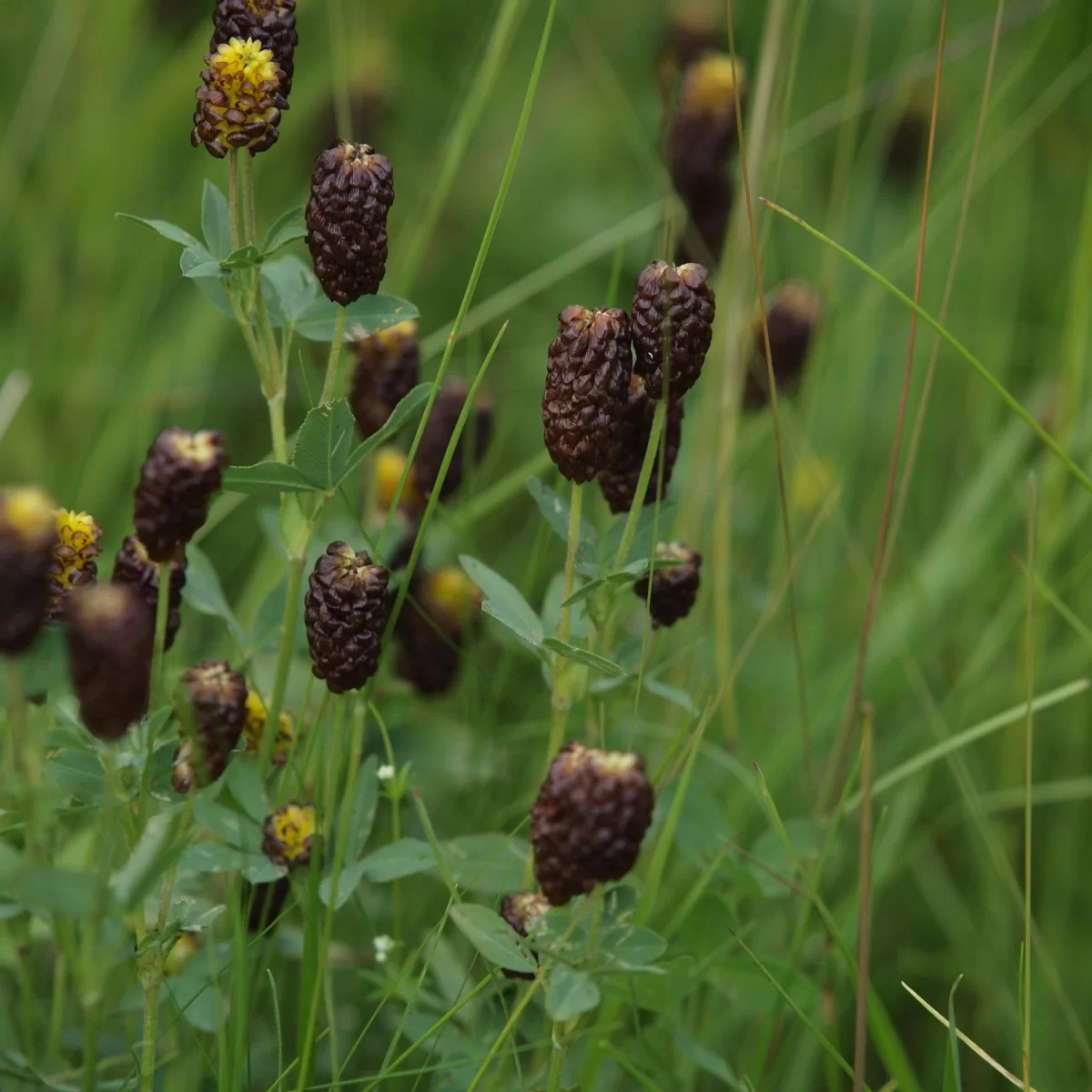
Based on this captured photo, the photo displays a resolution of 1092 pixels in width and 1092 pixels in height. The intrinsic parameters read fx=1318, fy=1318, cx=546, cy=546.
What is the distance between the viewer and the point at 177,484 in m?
1.03

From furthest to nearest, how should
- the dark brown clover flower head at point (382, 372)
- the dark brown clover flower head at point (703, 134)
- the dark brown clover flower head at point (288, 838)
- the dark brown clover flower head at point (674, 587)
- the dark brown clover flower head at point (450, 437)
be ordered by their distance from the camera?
1. the dark brown clover flower head at point (703, 134)
2. the dark brown clover flower head at point (450, 437)
3. the dark brown clover flower head at point (382, 372)
4. the dark brown clover flower head at point (674, 587)
5. the dark brown clover flower head at point (288, 838)

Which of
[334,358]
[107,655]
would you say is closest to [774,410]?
[334,358]

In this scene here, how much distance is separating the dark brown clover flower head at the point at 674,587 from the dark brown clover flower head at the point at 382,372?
44cm

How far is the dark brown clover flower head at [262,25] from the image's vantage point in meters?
1.23

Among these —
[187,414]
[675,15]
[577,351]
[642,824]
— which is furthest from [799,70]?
[642,824]

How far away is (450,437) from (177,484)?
0.81 m

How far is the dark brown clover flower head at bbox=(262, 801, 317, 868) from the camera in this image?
4.36 feet

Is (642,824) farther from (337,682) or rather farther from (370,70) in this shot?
(370,70)

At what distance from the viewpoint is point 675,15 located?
2.86 metres

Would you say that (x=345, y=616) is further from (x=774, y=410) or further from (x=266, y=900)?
(x=774, y=410)

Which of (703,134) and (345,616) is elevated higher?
(703,134)

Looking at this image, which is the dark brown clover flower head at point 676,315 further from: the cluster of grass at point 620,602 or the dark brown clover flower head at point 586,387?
the cluster of grass at point 620,602

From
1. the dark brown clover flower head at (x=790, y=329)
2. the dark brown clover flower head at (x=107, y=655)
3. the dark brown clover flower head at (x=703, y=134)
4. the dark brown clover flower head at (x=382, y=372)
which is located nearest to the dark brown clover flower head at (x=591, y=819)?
the dark brown clover flower head at (x=107, y=655)

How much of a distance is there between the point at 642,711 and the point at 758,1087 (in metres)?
0.82
